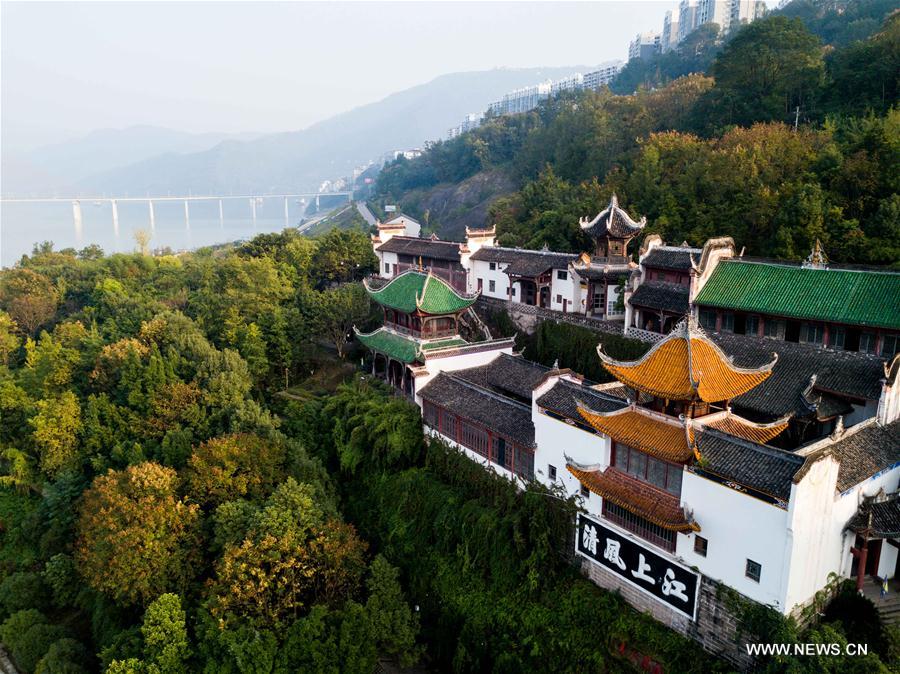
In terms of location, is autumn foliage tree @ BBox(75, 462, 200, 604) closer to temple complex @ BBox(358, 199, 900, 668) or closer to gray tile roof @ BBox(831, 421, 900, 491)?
temple complex @ BBox(358, 199, 900, 668)

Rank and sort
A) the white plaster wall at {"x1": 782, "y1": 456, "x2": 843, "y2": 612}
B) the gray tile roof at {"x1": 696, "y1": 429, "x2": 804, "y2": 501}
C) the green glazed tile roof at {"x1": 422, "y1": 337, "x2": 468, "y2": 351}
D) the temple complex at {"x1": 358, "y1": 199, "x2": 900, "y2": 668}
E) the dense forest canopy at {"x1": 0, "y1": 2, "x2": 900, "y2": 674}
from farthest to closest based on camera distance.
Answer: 1. the green glazed tile roof at {"x1": 422, "y1": 337, "x2": 468, "y2": 351}
2. the dense forest canopy at {"x1": 0, "y1": 2, "x2": 900, "y2": 674}
3. the temple complex at {"x1": 358, "y1": 199, "x2": 900, "y2": 668}
4. the gray tile roof at {"x1": 696, "y1": 429, "x2": 804, "y2": 501}
5. the white plaster wall at {"x1": 782, "y1": 456, "x2": 843, "y2": 612}

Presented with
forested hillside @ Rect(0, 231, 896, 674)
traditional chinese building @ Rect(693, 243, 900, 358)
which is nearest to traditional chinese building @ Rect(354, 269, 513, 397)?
forested hillside @ Rect(0, 231, 896, 674)

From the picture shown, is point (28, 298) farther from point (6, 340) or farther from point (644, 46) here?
point (644, 46)

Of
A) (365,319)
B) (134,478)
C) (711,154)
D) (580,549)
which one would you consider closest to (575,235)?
(711,154)

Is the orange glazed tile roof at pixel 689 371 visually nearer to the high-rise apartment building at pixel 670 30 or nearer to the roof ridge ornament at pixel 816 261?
the roof ridge ornament at pixel 816 261

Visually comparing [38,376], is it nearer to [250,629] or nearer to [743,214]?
→ [250,629]

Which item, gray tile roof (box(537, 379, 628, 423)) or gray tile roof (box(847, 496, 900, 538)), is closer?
gray tile roof (box(847, 496, 900, 538))

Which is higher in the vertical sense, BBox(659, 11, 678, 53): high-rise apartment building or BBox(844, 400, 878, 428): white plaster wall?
BBox(659, 11, 678, 53): high-rise apartment building
